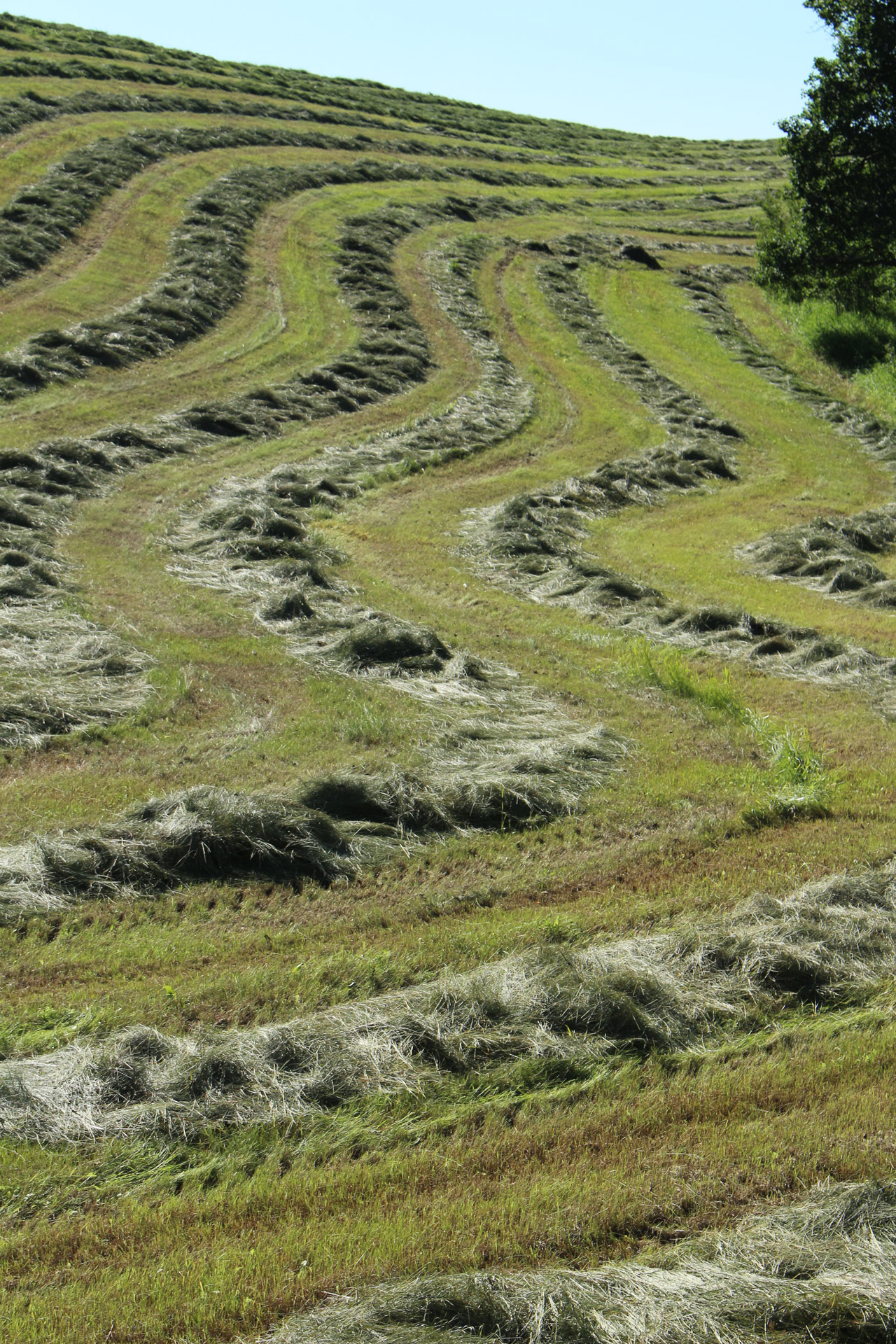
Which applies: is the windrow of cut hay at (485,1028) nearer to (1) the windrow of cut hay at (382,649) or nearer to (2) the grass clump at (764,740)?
(2) the grass clump at (764,740)

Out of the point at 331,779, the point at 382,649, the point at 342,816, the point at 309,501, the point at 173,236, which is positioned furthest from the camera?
the point at 173,236

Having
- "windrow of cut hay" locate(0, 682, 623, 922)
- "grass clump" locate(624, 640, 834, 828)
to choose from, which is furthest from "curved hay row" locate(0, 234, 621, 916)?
"grass clump" locate(624, 640, 834, 828)

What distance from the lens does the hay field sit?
231 inches

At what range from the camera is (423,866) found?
10.4 metres

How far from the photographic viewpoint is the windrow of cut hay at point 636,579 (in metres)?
17.0

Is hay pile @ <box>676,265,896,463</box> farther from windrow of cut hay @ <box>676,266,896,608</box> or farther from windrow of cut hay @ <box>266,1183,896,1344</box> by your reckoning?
windrow of cut hay @ <box>266,1183,896,1344</box>

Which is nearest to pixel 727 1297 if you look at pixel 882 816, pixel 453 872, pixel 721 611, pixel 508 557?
pixel 453 872

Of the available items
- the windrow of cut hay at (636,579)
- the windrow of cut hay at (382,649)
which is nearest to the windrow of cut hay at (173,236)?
the windrow of cut hay at (382,649)

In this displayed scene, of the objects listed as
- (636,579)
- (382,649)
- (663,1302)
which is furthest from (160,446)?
(663,1302)

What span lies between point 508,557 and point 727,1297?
1779 cm

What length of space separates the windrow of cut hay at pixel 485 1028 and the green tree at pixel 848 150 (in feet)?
87.6

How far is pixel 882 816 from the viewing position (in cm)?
1189

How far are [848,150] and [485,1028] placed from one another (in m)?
30.6

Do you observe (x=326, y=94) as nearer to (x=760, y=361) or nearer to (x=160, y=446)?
(x=760, y=361)
